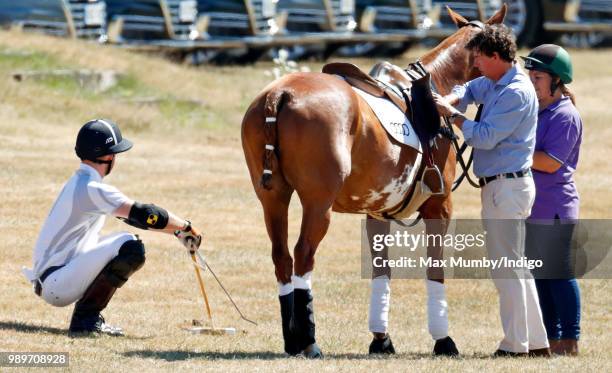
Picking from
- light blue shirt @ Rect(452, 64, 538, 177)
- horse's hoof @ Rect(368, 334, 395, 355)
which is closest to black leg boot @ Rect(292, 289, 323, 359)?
horse's hoof @ Rect(368, 334, 395, 355)

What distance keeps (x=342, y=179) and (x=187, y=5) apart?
15.6 m

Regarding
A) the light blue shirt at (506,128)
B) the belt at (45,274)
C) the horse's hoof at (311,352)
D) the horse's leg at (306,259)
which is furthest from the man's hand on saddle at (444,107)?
the belt at (45,274)

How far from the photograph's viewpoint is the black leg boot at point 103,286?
9156mm

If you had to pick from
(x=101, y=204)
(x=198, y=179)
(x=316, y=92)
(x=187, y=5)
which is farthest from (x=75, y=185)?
(x=187, y=5)

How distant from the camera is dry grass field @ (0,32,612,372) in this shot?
8.95 meters

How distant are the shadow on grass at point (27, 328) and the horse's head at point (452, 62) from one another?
129 inches

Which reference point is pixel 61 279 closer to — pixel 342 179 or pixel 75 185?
pixel 75 185

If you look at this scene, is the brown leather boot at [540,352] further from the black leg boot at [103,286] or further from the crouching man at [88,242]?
the black leg boot at [103,286]

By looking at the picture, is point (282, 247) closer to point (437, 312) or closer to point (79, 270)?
point (437, 312)

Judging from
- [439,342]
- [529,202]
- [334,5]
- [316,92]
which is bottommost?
[334,5]

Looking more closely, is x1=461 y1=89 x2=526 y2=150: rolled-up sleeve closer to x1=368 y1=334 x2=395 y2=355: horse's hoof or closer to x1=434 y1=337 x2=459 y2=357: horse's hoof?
x1=434 y1=337 x2=459 y2=357: horse's hoof

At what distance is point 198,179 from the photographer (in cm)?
1728

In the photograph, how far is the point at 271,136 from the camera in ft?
27.9

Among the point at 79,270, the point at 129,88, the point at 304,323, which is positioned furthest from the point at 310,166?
the point at 129,88
